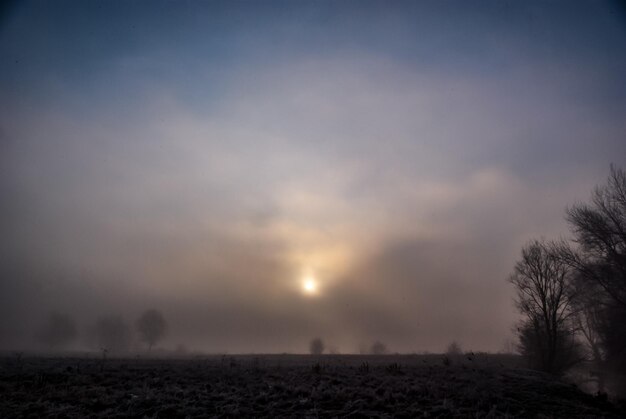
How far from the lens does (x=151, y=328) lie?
91875mm

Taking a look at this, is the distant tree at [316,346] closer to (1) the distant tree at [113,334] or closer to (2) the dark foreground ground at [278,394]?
(1) the distant tree at [113,334]

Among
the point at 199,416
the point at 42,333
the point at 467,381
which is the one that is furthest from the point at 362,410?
the point at 42,333

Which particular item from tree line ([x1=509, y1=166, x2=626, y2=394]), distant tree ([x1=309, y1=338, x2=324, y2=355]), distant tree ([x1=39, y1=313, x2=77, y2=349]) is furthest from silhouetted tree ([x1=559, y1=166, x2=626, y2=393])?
distant tree ([x1=39, y1=313, x2=77, y2=349])

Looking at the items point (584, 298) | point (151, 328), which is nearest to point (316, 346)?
point (151, 328)

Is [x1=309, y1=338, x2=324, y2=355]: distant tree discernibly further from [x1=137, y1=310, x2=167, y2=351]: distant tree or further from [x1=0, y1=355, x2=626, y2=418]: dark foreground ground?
[x1=0, y1=355, x2=626, y2=418]: dark foreground ground

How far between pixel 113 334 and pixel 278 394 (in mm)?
96551

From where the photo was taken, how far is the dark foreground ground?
1276 centimetres

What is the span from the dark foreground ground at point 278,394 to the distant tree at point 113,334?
281 feet

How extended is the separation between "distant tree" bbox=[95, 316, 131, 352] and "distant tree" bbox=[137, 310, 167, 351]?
4130 mm

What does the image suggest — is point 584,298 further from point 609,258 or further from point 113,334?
point 113,334

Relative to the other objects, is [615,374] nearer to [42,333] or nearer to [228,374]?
[228,374]

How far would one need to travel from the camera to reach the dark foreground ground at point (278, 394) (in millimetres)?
12758

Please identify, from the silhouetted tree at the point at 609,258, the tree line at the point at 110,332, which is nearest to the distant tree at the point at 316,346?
the tree line at the point at 110,332

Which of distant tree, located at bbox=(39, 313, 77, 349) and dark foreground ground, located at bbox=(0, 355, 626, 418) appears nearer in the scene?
dark foreground ground, located at bbox=(0, 355, 626, 418)
